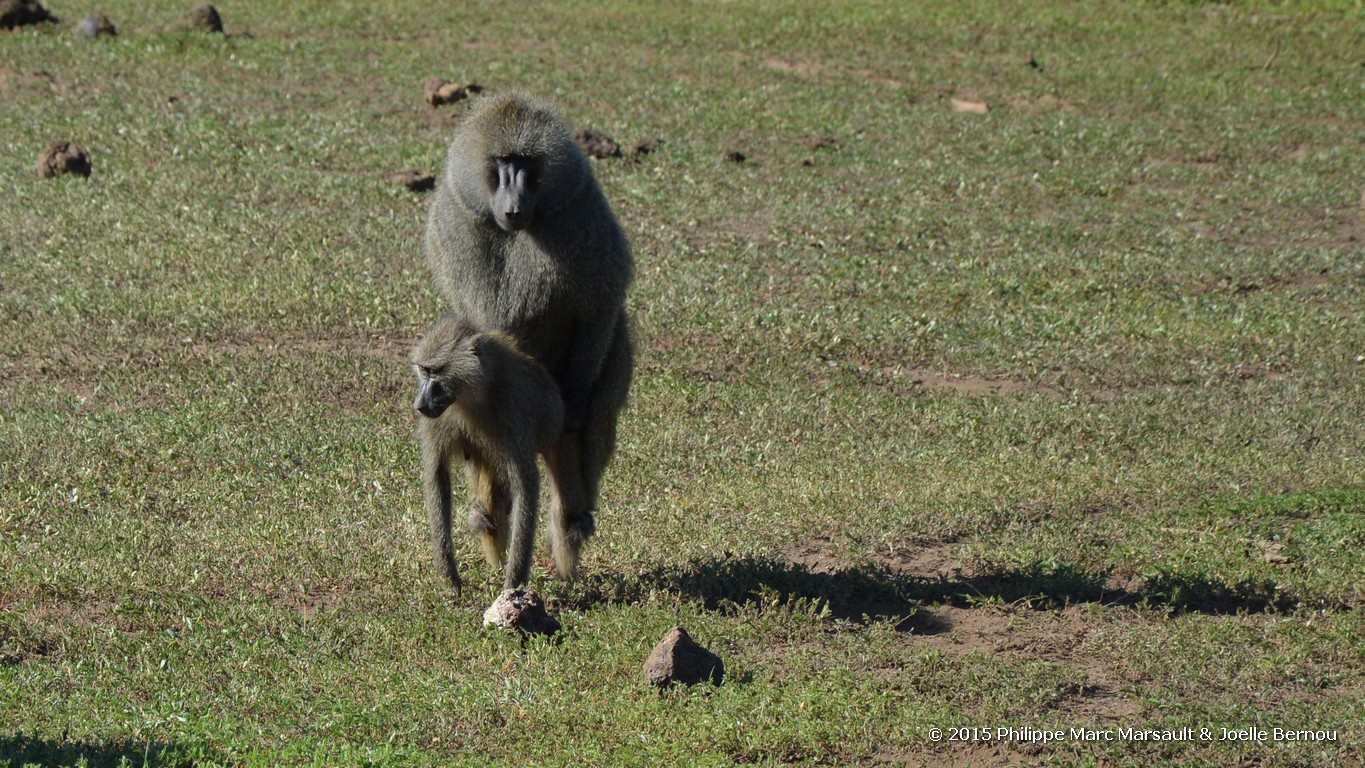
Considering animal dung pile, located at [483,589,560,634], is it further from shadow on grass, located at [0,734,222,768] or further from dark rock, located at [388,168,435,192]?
dark rock, located at [388,168,435,192]

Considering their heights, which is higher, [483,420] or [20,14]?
[483,420]

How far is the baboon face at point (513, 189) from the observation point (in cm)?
714

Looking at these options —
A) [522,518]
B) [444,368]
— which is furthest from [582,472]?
[444,368]

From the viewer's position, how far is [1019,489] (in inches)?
374

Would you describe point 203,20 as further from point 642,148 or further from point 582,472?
point 582,472

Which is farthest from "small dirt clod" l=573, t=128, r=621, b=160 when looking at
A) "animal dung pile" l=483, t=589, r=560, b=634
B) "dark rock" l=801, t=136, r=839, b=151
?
"animal dung pile" l=483, t=589, r=560, b=634

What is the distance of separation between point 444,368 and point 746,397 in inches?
180

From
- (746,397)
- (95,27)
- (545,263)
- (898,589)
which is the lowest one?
(746,397)

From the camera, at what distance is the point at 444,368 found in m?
6.88

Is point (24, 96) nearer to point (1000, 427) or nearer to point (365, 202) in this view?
point (365, 202)

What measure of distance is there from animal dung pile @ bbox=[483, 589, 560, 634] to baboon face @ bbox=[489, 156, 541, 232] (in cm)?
175

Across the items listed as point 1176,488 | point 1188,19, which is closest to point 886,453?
point 1176,488

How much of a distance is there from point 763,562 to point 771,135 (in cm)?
1038

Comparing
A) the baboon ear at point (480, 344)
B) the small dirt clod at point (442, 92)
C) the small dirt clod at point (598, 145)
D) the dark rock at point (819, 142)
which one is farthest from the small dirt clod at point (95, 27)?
the baboon ear at point (480, 344)
